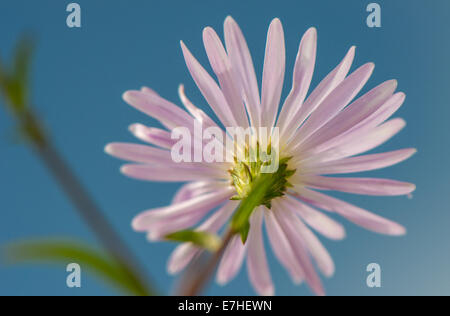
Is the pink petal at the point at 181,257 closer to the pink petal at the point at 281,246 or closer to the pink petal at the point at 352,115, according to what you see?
the pink petal at the point at 281,246

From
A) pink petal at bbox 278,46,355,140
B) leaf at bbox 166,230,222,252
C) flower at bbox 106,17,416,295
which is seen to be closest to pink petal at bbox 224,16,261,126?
flower at bbox 106,17,416,295

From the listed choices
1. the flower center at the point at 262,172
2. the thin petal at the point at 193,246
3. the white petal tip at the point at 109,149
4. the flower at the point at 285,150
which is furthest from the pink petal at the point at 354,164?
the white petal tip at the point at 109,149

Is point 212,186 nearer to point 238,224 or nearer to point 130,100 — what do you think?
point 130,100

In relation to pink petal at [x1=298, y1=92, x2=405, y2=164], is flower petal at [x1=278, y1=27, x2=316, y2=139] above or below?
above

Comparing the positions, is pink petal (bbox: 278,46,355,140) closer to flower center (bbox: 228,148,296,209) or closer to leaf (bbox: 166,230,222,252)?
A: flower center (bbox: 228,148,296,209)
